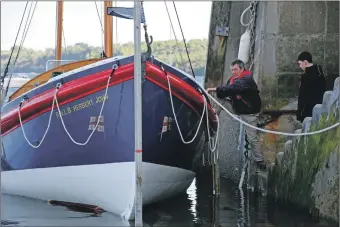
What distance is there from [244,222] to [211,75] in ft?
18.9

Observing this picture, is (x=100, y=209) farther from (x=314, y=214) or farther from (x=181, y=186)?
(x=314, y=214)

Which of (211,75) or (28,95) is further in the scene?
(211,75)

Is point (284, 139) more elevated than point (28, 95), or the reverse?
point (28, 95)

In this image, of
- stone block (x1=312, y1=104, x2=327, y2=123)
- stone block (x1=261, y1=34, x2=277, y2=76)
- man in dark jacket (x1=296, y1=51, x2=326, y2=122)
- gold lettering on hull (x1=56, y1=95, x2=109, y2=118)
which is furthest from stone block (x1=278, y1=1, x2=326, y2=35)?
gold lettering on hull (x1=56, y1=95, x2=109, y2=118)

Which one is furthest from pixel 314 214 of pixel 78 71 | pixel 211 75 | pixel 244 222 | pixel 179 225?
pixel 211 75

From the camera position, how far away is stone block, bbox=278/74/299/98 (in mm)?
10281

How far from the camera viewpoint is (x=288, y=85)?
1030 centimetres

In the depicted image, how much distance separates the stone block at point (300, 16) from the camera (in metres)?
10.2

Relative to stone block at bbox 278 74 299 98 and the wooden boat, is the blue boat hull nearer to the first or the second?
the wooden boat

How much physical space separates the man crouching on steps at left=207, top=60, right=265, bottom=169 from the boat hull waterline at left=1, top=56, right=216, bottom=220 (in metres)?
0.50

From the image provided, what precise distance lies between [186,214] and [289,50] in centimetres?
336

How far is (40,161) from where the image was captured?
8883 millimetres

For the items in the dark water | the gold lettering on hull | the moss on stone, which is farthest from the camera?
the gold lettering on hull

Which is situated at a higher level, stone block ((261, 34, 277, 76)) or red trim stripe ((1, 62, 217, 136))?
stone block ((261, 34, 277, 76))
